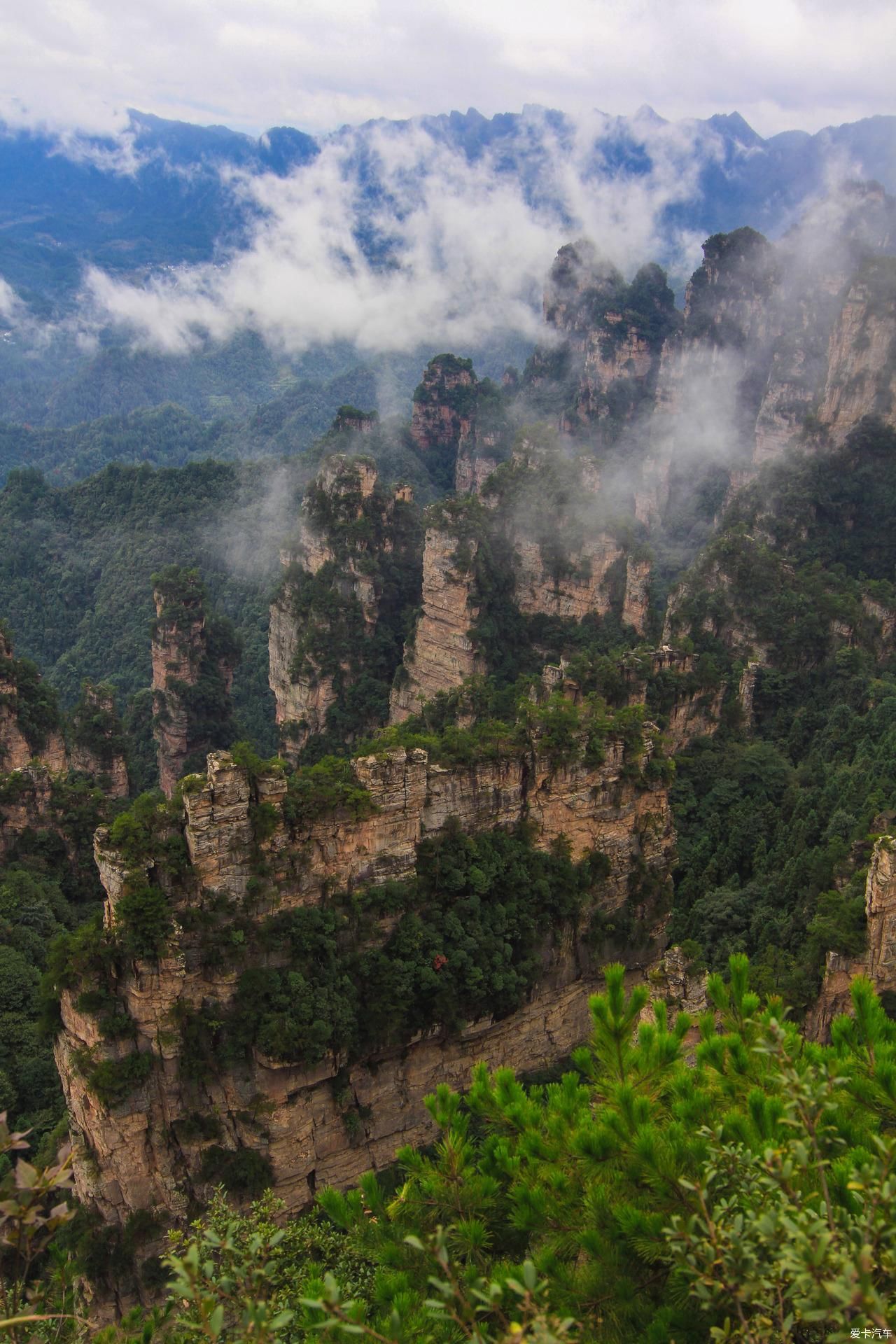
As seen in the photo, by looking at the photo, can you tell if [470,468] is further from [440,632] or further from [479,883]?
[479,883]

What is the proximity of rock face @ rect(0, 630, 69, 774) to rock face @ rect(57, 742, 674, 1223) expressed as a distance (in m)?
20.1

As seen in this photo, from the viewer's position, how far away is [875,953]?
21922 mm

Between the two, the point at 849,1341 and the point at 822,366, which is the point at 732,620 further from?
the point at 849,1341

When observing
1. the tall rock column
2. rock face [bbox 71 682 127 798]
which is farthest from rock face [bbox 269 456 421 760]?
rock face [bbox 71 682 127 798]

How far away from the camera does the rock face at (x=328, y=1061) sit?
19.9 m

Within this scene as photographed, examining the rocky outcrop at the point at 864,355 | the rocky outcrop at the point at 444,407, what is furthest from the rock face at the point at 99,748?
the rocky outcrop at the point at 444,407

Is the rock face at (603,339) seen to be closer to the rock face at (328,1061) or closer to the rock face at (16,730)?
the rock face at (16,730)

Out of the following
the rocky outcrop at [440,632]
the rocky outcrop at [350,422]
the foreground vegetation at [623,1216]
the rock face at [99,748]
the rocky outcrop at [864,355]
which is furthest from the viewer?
the rocky outcrop at [350,422]

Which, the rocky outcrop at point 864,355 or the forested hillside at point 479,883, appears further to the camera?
the rocky outcrop at point 864,355

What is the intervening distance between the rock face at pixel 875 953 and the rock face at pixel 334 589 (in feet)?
104

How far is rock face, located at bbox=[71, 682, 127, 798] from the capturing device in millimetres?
42312

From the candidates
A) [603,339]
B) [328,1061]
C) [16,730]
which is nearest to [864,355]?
[603,339]

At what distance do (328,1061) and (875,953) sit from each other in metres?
11.7

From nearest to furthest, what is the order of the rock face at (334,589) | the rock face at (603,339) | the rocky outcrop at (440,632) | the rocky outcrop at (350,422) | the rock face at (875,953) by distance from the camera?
the rock face at (875,953)
the rocky outcrop at (440,632)
the rock face at (334,589)
the rocky outcrop at (350,422)
the rock face at (603,339)
